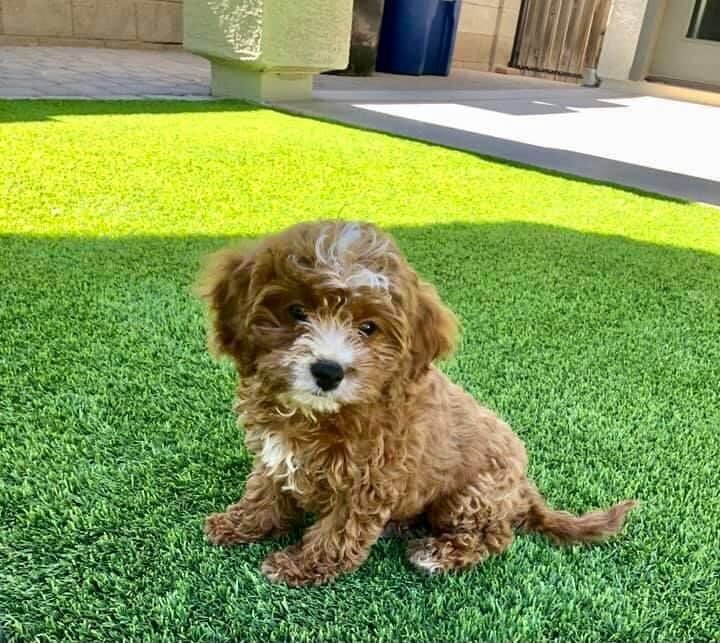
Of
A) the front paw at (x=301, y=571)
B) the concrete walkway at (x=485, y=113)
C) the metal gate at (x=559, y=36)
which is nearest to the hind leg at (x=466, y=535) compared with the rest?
the front paw at (x=301, y=571)

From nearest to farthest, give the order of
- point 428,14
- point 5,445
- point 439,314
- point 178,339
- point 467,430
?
1. point 439,314
2. point 467,430
3. point 5,445
4. point 178,339
5. point 428,14

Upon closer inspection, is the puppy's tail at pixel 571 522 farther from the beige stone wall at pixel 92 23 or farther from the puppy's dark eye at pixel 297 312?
the beige stone wall at pixel 92 23

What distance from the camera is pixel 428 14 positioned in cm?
1198

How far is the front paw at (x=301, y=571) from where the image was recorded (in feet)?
6.01

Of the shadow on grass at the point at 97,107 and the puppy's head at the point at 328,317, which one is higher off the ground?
the puppy's head at the point at 328,317

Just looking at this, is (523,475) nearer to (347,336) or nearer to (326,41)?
(347,336)

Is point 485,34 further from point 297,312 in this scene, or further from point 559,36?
point 297,312

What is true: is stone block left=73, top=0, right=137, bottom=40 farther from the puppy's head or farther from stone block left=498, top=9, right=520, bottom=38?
the puppy's head

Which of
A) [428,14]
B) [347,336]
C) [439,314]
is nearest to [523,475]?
[439,314]

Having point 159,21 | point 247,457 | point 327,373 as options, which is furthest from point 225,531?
point 159,21

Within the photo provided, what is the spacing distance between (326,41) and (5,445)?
21.6 feet

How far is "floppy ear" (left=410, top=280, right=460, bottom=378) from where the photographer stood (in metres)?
1.76

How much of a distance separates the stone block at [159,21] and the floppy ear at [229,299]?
1171 centimetres

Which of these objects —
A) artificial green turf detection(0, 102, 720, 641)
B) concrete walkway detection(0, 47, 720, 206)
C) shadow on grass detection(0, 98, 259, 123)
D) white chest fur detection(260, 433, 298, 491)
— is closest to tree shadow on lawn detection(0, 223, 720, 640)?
artificial green turf detection(0, 102, 720, 641)
